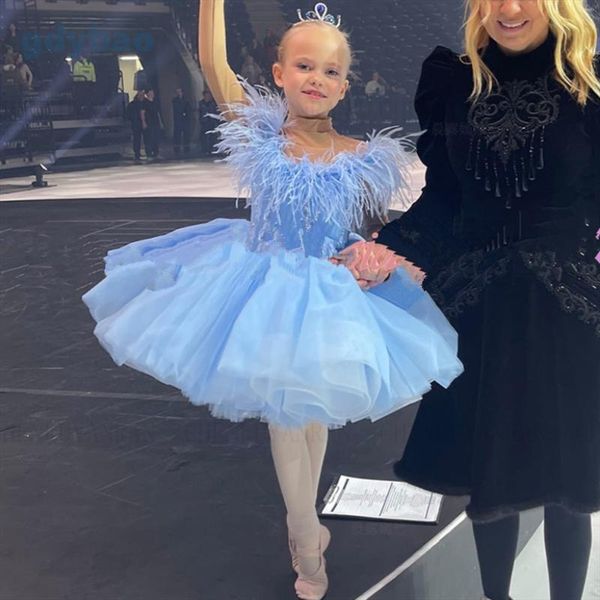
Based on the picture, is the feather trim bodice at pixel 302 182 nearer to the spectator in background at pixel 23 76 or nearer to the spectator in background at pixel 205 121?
the spectator in background at pixel 205 121

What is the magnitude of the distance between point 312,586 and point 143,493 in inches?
26.8

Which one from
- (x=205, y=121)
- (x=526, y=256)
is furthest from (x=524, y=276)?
(x=205, y=121)

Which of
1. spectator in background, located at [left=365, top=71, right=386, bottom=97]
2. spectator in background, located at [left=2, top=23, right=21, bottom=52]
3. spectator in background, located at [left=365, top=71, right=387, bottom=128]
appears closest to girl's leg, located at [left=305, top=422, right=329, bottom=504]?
spectator in background, located at [left=365, top=71, right=387, bottom=128]

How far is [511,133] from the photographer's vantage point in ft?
4.62

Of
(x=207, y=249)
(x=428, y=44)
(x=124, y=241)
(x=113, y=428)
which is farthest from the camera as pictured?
(x=428, y=44)

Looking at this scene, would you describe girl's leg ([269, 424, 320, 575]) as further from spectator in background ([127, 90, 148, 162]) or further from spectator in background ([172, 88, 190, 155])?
spectator in background ([127, 90, 148, 162])

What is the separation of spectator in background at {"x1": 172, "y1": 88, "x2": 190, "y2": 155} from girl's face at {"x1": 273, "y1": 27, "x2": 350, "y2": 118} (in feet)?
31.7

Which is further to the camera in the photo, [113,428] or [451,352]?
[113,428]

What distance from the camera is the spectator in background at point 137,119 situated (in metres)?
11.2

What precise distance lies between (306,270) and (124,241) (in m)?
4.68

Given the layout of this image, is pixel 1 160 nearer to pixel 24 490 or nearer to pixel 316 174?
pixel 24 490

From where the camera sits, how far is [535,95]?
1396 mm

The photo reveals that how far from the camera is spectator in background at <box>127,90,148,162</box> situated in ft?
36.8

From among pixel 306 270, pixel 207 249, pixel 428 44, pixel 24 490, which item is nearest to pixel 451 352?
pixel 306 270
